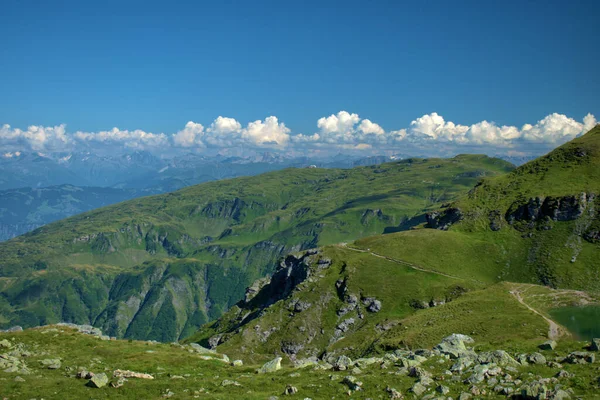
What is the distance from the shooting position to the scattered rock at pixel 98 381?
1528 inches

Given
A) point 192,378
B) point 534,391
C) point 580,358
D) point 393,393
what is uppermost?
point 534,391

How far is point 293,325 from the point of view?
173 metres

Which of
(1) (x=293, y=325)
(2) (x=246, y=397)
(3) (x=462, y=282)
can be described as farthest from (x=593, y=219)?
(2) (x=246, y=397)

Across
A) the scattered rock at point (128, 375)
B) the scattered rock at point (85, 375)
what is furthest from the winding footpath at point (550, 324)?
the scattered rock at point (85, 375)

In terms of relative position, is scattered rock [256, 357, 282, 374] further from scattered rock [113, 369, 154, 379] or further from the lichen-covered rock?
the lichen-covered rock

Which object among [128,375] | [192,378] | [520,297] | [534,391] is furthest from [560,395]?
[520,297]

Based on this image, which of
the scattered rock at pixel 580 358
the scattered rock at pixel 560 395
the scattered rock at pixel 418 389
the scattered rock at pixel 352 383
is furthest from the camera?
the scattered rock at pixel 580 358

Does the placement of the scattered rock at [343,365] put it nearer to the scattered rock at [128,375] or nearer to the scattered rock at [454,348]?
the scattered rock at [454,348]

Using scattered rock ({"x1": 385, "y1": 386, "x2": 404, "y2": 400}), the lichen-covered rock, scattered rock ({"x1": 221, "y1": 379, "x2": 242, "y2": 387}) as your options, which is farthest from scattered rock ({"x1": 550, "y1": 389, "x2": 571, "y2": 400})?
scattered rock ({"x1": 221, "y1": 379, "x2": 242, "y2": 387})

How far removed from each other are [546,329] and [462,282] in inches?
2850

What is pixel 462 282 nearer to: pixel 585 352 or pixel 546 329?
pixel 546 329

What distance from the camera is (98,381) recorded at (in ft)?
128

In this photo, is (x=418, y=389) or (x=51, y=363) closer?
(x=418, y=389)

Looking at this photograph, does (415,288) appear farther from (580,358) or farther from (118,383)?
(118,383)
